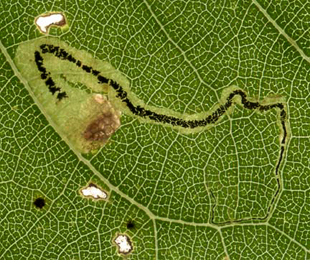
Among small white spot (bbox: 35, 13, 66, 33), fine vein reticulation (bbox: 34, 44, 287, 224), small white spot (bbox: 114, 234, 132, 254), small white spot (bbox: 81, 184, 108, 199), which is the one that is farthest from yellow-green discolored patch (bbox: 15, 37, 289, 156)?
small white spot (bbox: 114, 234, 132, 254)

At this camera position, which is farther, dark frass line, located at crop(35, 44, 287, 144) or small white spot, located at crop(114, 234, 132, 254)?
small white spot, located at crop(114, 234, 132, 254)

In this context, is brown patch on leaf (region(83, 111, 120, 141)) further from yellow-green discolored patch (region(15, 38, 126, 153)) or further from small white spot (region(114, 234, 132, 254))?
small white spot (region(114, 234, 132, 254))

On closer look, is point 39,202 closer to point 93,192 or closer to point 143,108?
point 93,192

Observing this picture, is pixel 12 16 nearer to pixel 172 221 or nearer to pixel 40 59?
pixel 40 59

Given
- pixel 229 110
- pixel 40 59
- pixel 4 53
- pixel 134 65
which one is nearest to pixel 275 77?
pixel 229 110

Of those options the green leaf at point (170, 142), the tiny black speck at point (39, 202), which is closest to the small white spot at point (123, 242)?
the green leaf at point (170, 142)

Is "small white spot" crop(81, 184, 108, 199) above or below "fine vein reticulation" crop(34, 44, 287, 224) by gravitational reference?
below
